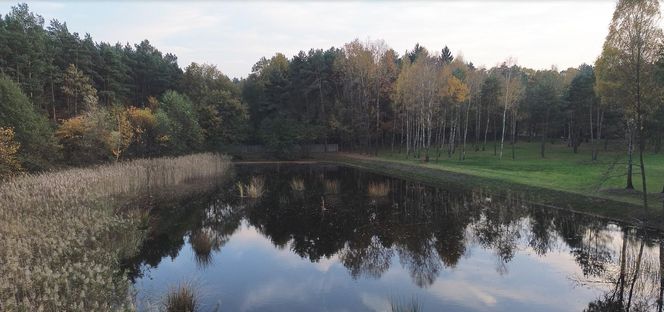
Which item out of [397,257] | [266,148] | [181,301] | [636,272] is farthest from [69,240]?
[266,148]

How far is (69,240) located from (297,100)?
5860 cm

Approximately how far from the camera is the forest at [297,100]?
2447 centimetres

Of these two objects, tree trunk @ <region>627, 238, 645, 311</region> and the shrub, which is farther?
the shrub

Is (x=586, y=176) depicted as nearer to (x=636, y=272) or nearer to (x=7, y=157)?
(x=636, y=272)

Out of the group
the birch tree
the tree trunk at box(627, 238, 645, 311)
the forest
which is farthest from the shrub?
the birch tree

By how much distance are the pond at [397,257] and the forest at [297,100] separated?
891 cm

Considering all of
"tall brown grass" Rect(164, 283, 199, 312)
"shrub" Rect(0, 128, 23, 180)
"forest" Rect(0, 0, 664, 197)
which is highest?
"forest" Rect(0, 0, 664, 197)

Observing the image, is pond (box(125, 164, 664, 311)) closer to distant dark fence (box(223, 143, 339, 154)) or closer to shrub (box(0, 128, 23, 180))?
shrub (box(0, 128, 23, 180))

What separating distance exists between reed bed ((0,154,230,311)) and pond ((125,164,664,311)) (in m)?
1.21

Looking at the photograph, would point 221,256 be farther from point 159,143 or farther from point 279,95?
point 279,95

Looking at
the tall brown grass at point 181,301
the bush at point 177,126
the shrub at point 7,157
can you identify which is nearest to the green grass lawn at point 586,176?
the tall brown grass at point 181,301

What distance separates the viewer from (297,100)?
69938 mm

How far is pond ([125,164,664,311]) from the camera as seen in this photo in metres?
11.9

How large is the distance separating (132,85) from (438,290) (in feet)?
215
